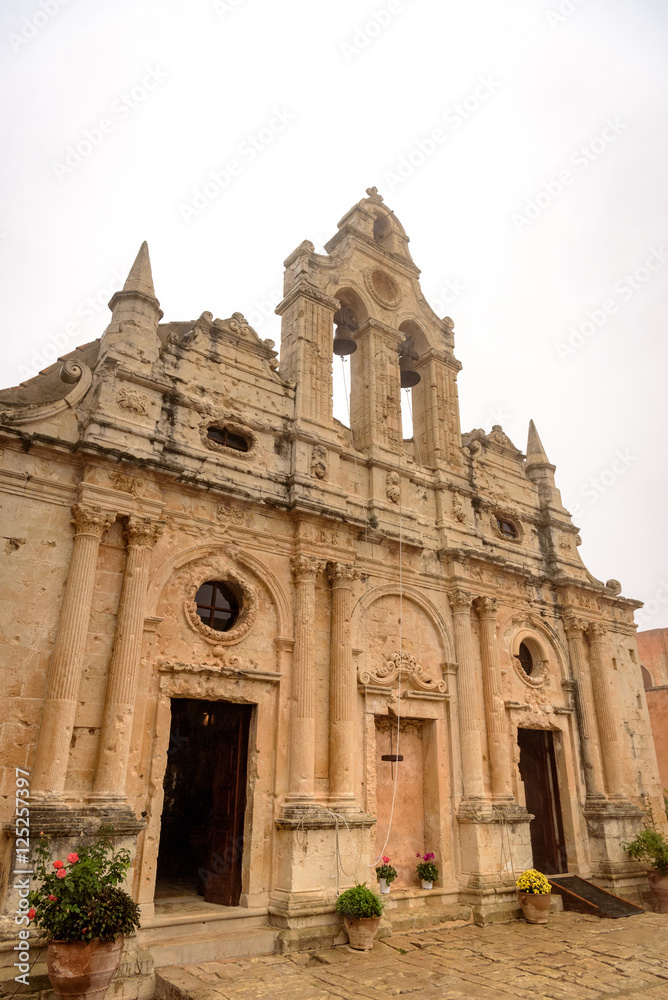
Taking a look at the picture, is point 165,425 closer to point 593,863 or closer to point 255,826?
point 255,826

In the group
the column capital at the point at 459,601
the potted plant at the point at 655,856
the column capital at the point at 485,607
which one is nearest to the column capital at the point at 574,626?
the column capital at the point at 485,607

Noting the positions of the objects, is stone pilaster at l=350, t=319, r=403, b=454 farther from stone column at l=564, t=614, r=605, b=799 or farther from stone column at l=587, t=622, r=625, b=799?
stone column at l=587, t=622, r=625, b=799

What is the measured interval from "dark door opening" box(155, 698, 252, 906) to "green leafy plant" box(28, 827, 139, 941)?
2.97 meters

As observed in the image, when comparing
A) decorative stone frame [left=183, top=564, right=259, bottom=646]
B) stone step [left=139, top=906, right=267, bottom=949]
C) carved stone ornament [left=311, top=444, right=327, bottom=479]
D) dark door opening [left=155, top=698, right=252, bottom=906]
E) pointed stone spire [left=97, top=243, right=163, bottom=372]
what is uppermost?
pointed stone spire [left=97, top=243, right=163, bottom=372]

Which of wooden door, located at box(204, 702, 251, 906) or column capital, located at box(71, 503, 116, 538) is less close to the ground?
column capital, located at box(71, 503, 116, 538)

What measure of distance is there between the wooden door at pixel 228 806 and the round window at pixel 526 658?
729cm

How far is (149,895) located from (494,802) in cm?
668

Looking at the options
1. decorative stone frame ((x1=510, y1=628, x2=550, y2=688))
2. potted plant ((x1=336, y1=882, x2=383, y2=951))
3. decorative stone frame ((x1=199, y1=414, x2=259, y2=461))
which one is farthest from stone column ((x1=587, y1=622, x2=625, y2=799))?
decorative stone frame ((x1=199, y1=414, x2=259, y2=461))

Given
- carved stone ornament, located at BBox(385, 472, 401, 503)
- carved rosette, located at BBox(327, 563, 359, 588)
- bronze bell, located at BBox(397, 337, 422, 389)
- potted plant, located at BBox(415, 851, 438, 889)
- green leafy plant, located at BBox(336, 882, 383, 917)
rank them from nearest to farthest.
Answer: green leafy plant, located at BBox(336, 882, 383, 917) < potted plant, located at BBox(415, 851, 438, 889) < carved rosette, located at BBox(327, 563, 359, 588) < carved stone ornament, located at BBox(385, 472, 401, 503) < bronze bell, located at BBox(397, 337, 422, 389)

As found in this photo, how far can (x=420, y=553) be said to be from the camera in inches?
531

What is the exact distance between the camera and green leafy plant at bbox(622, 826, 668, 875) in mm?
13492

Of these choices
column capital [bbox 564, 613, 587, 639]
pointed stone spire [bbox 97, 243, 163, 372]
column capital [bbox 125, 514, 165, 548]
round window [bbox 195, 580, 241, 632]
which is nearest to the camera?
column capital [bbox 125, 514, 165, 548]

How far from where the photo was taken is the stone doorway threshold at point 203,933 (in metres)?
8.31

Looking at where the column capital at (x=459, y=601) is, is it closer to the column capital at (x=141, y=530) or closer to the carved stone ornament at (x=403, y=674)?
the carved stone ornament at (x=403, y=674)
